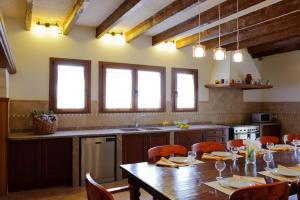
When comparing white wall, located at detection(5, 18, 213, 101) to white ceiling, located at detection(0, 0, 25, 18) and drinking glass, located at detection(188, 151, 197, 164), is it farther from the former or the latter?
drinking glass, located at detection(188, 151, 197, 164)

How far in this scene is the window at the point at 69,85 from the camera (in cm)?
420

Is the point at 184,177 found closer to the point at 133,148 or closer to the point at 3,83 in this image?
the point at 133,148

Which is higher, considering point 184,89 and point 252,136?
point 184,89

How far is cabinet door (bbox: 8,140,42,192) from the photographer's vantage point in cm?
352

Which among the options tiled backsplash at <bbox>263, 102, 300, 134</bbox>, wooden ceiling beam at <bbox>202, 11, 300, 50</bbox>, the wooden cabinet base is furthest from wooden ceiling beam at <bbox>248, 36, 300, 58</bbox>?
the wooden cabinet base

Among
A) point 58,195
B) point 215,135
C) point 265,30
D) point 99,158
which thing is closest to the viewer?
point 58,195

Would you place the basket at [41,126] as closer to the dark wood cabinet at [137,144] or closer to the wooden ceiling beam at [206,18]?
the dark wood cabinet at [137,144]

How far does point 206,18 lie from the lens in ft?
11.8

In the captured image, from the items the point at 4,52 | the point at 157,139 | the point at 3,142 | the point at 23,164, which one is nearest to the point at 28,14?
the point at 4,52

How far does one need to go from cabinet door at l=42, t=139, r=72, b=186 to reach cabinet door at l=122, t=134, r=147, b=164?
0.88m

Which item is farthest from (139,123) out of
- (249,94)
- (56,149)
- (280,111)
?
(280,111)

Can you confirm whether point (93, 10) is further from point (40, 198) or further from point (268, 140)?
point (268, 140)

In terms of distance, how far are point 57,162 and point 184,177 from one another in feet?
8.20

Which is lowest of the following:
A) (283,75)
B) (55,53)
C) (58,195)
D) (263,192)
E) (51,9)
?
(58,195)
